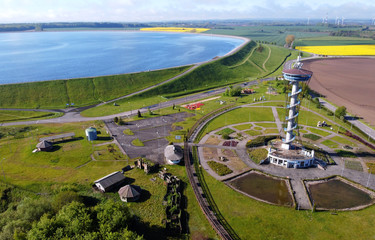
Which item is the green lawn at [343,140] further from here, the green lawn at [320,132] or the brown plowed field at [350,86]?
the brown plowed field at [350,86]

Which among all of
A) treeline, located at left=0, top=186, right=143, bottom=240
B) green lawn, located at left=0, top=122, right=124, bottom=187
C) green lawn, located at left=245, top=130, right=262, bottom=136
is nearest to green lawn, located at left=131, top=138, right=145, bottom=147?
green lawn, located at left=0, top=122, right=124, bottom=187

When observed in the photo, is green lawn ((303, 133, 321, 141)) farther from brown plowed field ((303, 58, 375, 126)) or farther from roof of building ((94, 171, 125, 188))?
roof of building ((94, 171, 125, 188))

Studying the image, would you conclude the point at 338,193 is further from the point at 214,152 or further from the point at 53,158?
the point at 53,158

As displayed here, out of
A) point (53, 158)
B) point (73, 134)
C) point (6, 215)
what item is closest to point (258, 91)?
point (73, 134)

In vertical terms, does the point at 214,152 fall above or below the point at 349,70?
below

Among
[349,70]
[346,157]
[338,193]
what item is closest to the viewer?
[338,193]

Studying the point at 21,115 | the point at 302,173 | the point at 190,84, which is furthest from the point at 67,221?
the point at 190,84

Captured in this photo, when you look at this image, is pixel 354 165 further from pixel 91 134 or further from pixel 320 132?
pixel 91 134
